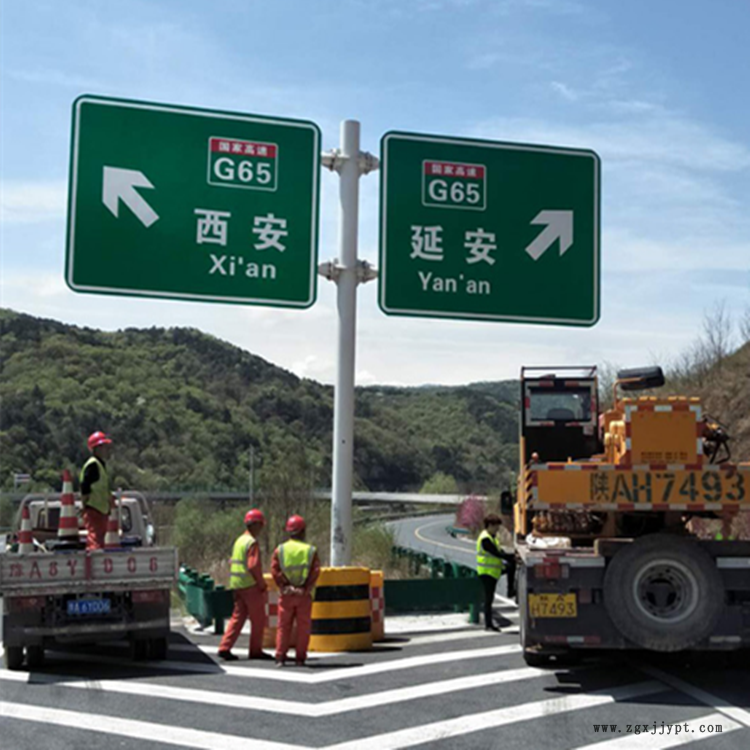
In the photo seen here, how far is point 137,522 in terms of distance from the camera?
1296 cm

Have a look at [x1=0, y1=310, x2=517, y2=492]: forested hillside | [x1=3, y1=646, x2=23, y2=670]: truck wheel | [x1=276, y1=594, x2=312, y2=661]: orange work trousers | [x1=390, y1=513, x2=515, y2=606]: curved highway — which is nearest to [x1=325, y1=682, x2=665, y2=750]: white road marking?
[x1=276, y1=594, x2=312, y2=661]: orange work trousers

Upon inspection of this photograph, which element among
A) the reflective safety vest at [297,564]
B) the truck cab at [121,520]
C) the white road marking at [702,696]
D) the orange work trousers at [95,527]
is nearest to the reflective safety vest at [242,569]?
the reflective safety vest at [297,564]

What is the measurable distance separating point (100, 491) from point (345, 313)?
414 cm

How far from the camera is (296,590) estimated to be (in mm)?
11195

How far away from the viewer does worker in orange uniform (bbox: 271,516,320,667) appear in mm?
11086

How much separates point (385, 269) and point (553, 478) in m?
4.74

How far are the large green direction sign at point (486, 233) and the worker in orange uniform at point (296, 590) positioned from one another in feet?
12.4

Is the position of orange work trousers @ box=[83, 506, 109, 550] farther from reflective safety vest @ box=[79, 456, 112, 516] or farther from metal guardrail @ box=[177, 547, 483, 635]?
metal guardrail @ box=[177, 547, 483, 635]

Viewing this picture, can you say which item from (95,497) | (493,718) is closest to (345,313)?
(95,497)

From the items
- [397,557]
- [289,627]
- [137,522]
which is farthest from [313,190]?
[397,557]

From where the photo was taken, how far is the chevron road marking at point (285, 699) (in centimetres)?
888

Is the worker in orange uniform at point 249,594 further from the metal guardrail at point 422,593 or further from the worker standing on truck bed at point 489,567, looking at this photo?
the worker standing on truck bed at point 489,567

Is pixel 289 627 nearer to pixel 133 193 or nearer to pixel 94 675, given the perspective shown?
pixel 94 675

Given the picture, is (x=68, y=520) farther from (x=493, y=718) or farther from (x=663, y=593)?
(x=663, y=593)
